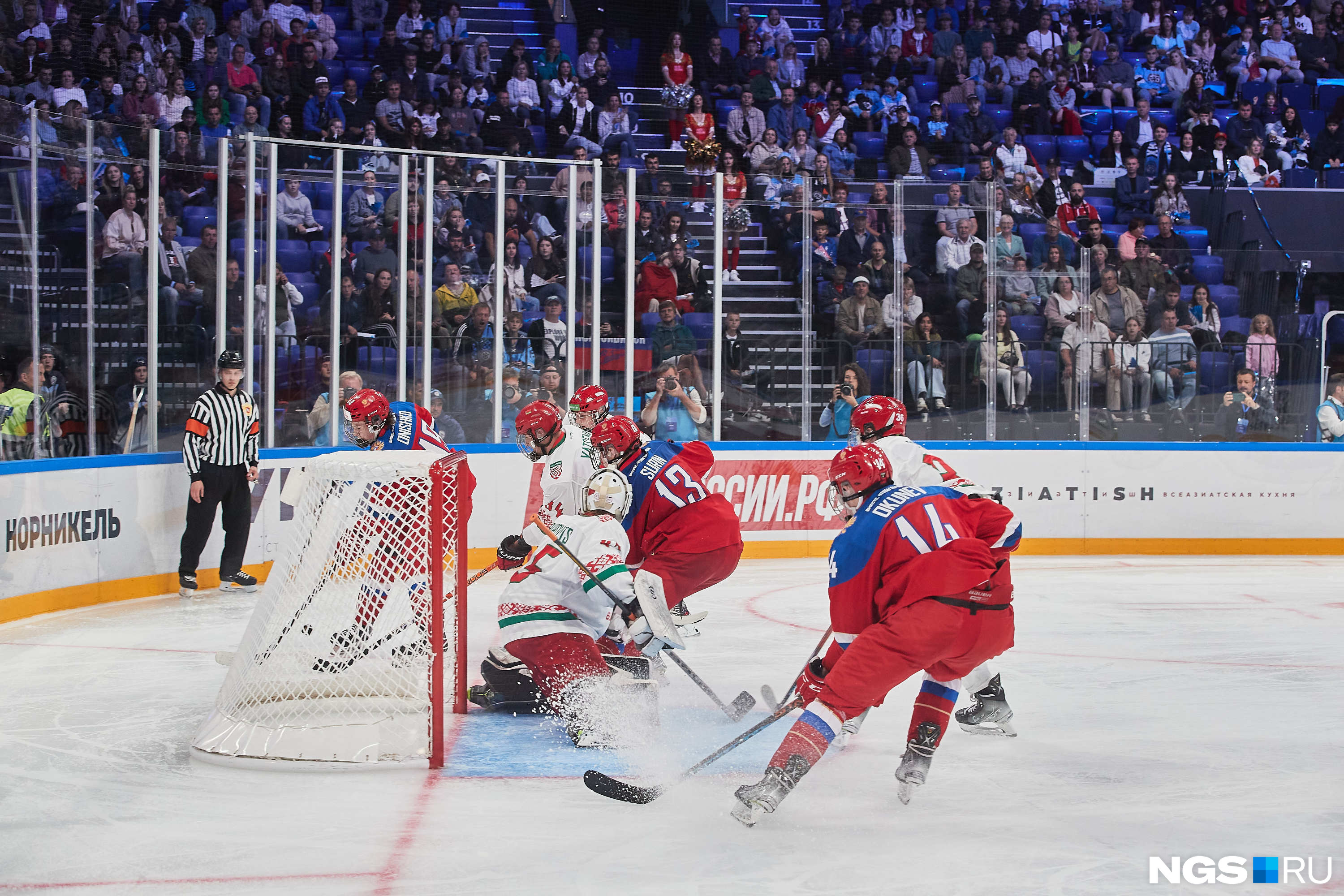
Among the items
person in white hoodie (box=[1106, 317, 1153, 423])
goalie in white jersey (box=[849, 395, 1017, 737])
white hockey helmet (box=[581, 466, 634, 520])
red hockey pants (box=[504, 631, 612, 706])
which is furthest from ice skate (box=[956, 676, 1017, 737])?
person in white hoodie (box=[1106, 317, 1153, 423])

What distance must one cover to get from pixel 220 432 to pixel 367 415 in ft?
6.62

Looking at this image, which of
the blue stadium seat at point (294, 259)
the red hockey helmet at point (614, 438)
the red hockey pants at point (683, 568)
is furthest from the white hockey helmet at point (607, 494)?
the blue stadium seat at point (294, 259)

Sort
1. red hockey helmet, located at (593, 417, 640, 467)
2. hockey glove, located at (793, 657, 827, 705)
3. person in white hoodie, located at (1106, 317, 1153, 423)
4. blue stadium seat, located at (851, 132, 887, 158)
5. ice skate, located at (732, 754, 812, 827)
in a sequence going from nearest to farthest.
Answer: ice skate, located at (732, 754, 812, 827) < hockey glove, located at (793, 657, 827, 705) < red hockey helmet, located at (593, 417, 640, 467) < person in white hoodie, located at (1106, 317, 1153, 423) < blue stadium seat, located at (851, 132, 887, 158)

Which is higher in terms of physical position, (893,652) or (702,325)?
(702,325)

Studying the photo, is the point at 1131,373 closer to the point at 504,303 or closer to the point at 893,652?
the point at 504,303

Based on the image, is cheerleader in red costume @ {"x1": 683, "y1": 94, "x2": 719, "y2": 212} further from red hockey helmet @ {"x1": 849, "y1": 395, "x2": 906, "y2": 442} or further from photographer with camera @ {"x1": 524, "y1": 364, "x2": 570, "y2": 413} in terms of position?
red hockey helmet @ {"x1": 849, "y1": 395, "x2": 906, "y2": 442}

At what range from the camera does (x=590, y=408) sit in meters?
5.32

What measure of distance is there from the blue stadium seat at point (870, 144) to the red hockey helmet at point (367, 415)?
7.75 meters

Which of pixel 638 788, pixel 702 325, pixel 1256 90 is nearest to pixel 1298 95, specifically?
pixel 1256 90

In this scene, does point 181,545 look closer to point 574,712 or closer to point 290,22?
point 574,712

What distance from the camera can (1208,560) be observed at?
9109 mm

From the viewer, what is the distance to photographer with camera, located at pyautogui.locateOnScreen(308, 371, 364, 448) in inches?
308

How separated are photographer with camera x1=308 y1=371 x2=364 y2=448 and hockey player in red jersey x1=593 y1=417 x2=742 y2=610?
3.39 meters

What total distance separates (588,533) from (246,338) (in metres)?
4.16
